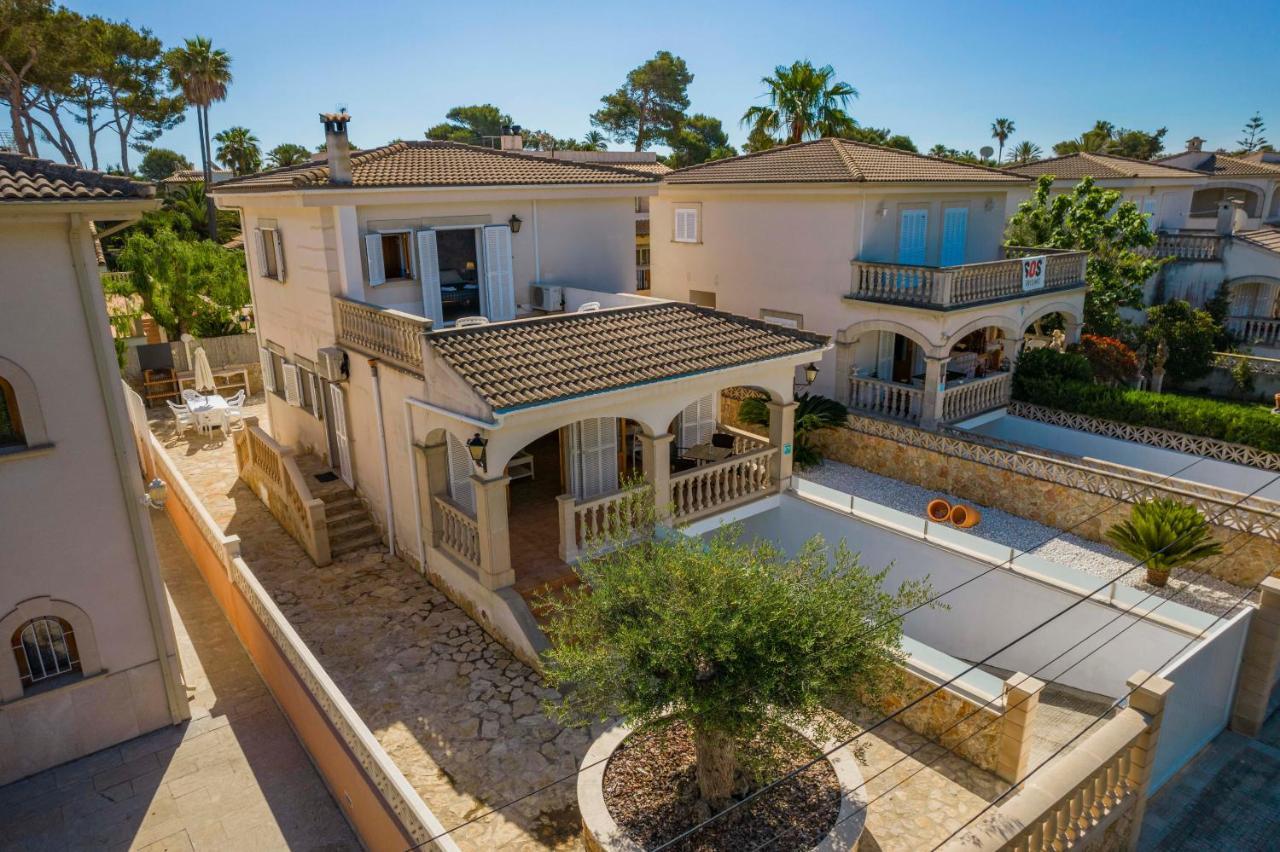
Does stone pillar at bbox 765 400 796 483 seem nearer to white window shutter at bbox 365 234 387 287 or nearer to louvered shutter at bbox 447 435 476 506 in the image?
louvered shutter at bbox 447 435 476 506

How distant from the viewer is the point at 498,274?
59.8 ft

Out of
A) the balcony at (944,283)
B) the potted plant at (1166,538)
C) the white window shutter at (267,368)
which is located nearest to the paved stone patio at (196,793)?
the white window shutter at (267,368)

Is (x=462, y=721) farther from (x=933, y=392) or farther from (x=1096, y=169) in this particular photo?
(x=1096, y=169)

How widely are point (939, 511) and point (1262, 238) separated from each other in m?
27.2

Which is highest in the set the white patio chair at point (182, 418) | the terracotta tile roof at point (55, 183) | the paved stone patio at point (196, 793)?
the terracotta tile roof at point (55, 183)

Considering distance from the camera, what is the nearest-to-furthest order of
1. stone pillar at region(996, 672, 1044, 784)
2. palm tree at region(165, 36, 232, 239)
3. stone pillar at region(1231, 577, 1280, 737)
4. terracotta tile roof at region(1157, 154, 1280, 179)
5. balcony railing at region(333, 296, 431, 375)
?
stone pillar at region(996, 672, 1044, 784) → stone pillar at region(1231, 577, 1280, 737) → balcony railing at region(333, 296, 431, 375) → terracotta tile roof at region(1157, 154, 1280, 179) → palm tree at region(165, 36, 232, 239)

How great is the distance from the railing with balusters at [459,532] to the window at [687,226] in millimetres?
15163

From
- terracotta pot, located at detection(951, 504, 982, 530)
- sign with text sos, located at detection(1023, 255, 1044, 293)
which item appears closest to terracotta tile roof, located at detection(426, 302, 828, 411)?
terracotta pot, located at detection(951, 504, 982, 530)

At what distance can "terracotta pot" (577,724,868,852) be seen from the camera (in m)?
8.77

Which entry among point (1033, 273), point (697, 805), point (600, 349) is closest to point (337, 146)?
point (600, 349)

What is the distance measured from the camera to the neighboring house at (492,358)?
44.0 feet

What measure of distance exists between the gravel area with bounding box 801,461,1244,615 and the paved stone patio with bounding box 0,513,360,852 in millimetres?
12966

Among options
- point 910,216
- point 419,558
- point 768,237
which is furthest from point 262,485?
point 910,216

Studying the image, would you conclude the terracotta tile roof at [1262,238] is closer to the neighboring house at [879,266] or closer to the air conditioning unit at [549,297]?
the neighboring house at [879,266]
